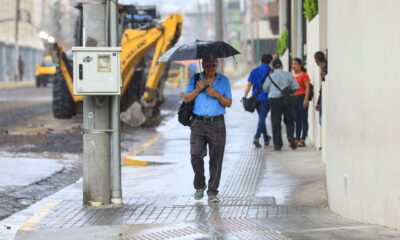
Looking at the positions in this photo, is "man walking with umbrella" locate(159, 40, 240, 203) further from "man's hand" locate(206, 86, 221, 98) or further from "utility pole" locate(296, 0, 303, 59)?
"utility pole" locate(296, 0, 303, 59)

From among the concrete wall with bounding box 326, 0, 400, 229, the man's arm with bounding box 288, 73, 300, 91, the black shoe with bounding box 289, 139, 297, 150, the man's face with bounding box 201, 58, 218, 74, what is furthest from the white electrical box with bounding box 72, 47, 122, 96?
the black shoe with bounding box 289, 139, 297, 150

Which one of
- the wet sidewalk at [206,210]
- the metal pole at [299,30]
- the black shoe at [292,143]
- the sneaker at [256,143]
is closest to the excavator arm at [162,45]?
the metal pole at [299,30]

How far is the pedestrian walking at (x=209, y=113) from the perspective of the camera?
11.4m

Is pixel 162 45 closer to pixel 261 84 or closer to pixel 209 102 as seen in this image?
pixel 261 84

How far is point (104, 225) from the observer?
991 cm

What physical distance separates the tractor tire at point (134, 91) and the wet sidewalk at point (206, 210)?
29.0 ft

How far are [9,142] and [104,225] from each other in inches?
436

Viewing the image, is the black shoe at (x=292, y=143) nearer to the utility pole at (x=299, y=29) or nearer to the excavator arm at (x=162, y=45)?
the utility pole at (x=299, y=29)

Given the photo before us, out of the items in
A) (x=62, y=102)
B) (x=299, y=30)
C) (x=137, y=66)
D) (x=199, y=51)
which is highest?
(x=299, y=30)

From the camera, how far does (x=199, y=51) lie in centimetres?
1137

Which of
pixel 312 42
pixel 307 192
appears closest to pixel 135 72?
pixel 312 42

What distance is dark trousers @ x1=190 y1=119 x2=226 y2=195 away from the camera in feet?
37.4

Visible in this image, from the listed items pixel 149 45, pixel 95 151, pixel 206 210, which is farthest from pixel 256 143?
pixel 206 210

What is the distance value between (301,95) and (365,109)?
8.84 m
